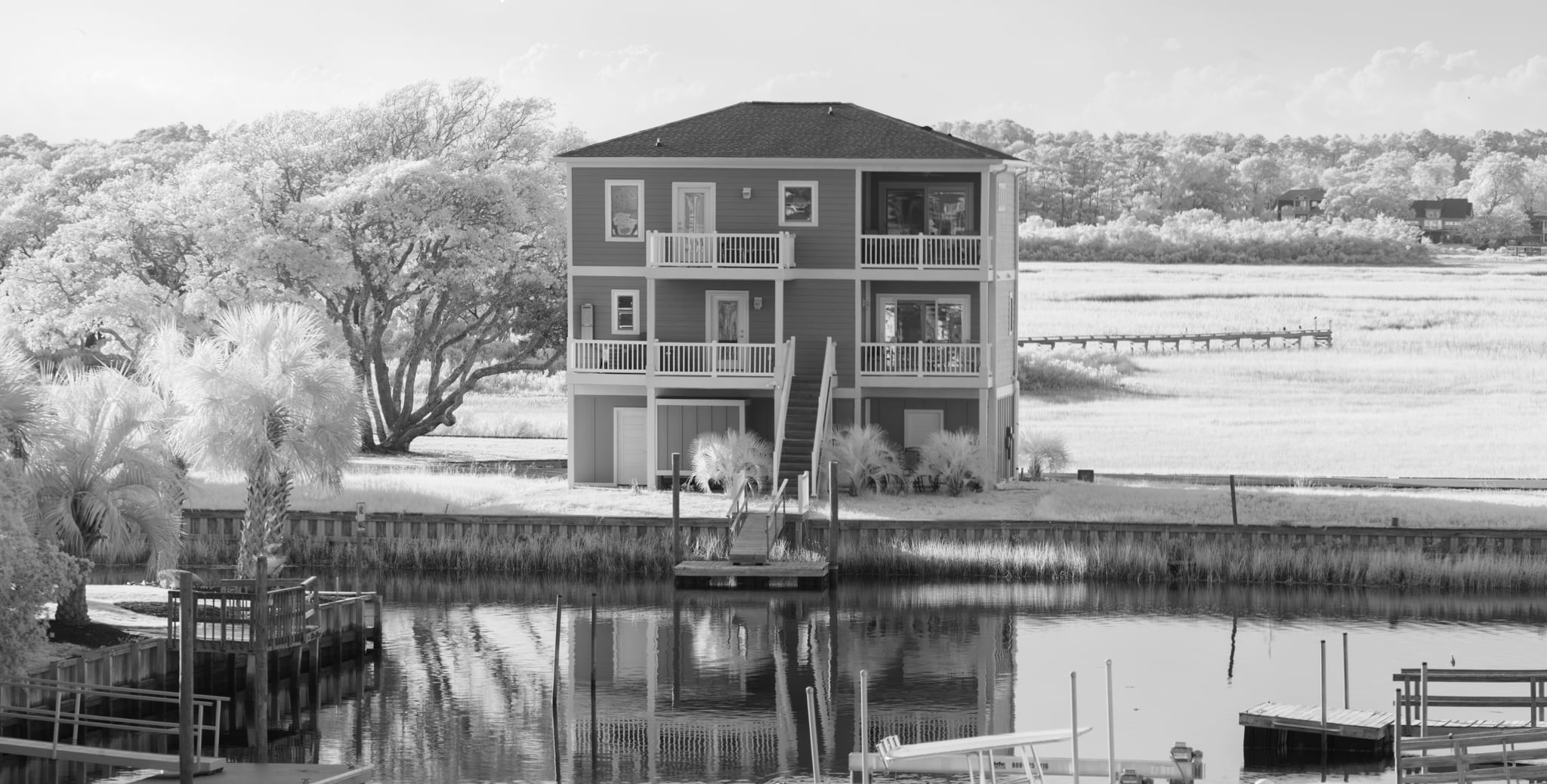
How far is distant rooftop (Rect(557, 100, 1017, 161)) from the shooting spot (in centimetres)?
5072

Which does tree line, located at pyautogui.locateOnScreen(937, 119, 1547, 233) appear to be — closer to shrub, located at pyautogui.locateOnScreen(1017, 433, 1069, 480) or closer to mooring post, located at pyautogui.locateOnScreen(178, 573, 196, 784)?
shrub, located at pyautogui.locateOnScreen(1017, 433, 1069, 480)

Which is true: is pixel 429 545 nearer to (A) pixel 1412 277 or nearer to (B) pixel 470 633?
(B) pixel 470 633

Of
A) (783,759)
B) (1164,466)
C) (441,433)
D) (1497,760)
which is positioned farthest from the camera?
(441,433)

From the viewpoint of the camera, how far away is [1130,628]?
38.2 meters


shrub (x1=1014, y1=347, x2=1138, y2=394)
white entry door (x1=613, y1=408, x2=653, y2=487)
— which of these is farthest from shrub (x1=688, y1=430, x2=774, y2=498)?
shrub (x1=1014, y1=347, x2=1138, y2=394)

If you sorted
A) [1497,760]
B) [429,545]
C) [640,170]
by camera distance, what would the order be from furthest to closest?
[640,170]
[429,545]
[1497,760]

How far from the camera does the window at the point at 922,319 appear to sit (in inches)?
2044

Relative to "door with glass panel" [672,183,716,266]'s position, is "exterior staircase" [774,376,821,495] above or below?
below

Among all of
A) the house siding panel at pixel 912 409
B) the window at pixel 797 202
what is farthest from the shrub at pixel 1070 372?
the window at pixel 797 202

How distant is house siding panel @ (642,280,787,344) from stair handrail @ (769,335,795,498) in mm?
982

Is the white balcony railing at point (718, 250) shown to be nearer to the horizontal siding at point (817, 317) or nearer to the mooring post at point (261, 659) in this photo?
the horizontal siding at point (817, 317)

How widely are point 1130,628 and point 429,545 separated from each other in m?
14.7

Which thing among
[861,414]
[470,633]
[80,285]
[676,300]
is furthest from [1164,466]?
[80,285]

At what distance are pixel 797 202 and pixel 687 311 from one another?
365 cm
